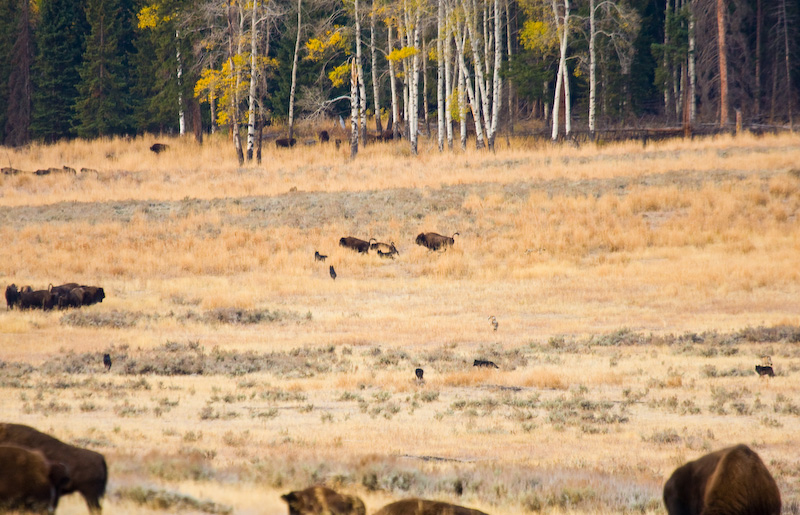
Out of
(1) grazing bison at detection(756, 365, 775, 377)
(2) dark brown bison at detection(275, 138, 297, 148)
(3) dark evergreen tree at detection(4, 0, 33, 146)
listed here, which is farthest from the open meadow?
(3) dark evergreen tree at detection(4, 0, 33, 146)

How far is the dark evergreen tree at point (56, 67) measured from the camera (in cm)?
5138

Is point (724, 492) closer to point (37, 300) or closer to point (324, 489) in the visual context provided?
point (324, 489)

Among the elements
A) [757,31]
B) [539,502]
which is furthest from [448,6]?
[539,502]

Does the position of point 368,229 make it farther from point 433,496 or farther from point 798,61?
point 798,61

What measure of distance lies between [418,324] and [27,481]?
12.6 meters

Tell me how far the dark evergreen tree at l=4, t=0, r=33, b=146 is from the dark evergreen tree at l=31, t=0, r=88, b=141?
506 mm

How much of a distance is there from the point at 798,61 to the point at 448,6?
22823 mm

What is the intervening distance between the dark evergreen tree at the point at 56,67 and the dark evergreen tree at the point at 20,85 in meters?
0.51

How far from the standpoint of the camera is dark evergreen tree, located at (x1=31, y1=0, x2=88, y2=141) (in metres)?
51.4

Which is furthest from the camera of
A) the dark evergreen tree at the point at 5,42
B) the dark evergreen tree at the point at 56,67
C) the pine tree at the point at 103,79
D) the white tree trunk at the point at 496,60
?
the dark evergreen tree at the point at 5,42

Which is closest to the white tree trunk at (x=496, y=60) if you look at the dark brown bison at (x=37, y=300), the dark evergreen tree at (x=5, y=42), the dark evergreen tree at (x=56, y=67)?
the dark brown bison at (x=37, y=300)

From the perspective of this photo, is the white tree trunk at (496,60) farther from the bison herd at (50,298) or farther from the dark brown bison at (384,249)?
the bison herd at (50,298)

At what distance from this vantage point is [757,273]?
20188 mm

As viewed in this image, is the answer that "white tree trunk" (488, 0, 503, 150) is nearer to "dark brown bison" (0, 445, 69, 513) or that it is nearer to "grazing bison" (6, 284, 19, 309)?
"grazing bison" (6, 284, 19, 309)
